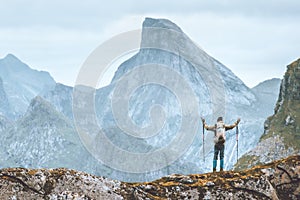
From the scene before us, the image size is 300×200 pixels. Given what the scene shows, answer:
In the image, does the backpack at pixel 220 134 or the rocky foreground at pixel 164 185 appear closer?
the rocky foreground at pixel 164 185

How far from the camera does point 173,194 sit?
30953 millimetres

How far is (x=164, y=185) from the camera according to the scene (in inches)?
1239

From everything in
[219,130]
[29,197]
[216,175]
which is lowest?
[29,197]

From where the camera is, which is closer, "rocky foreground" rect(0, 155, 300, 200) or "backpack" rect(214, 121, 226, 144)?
"rocky foreground" rect(0, 155, 300, 200)

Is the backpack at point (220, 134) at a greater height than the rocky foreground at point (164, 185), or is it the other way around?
the backpack at point (220, 134)

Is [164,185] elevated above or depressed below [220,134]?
below

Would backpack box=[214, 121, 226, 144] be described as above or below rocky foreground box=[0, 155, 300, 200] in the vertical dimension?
above

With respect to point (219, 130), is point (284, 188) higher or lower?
lower

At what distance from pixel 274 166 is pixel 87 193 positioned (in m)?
10.6

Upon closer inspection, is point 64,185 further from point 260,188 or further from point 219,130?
point 219,130

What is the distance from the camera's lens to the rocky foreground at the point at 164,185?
2833 centimetres

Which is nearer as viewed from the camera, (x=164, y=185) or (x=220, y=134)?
(x=164, y=185)

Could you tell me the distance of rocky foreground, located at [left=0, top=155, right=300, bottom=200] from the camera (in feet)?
92.9

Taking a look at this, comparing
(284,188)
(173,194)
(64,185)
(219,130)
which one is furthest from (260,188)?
(64,185)
